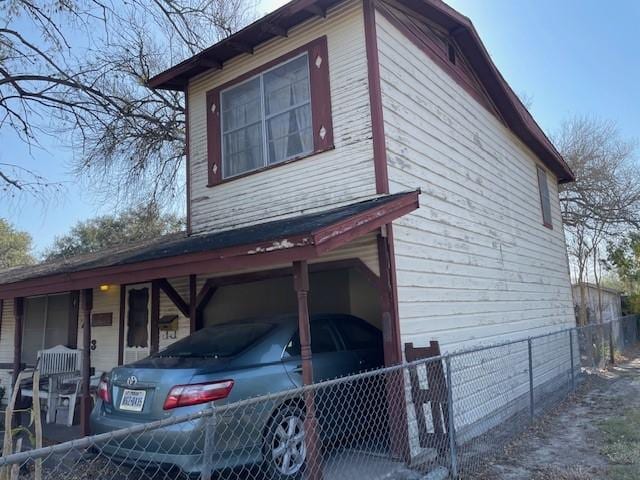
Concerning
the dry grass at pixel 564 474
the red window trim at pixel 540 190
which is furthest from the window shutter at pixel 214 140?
the red window trim at pixel 540 190

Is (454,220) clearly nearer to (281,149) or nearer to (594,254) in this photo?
→ (281,149)

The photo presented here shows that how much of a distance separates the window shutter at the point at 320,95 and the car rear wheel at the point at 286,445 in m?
3.38

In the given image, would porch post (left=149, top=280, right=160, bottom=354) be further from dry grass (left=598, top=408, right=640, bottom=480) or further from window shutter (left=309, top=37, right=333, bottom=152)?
dry grass (left=598, top=408, right=640, bottom=480)

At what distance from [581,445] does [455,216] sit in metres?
3.46

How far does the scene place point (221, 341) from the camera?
5047 mm

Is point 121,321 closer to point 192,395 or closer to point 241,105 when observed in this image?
point 241,105

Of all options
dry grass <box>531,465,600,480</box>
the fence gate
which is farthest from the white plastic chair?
dry grass <box>531,465,600,480</box>

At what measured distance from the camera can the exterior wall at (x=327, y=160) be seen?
607 centimetres

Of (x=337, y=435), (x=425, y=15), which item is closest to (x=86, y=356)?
(x=337, y=435)

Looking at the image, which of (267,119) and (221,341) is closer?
(221,341)

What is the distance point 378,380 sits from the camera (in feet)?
18.1

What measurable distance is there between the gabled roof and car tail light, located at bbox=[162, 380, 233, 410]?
4735mm

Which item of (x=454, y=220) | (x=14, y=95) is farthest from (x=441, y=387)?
(x=14, y=95)

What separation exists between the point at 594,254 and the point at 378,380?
71.6 ft
